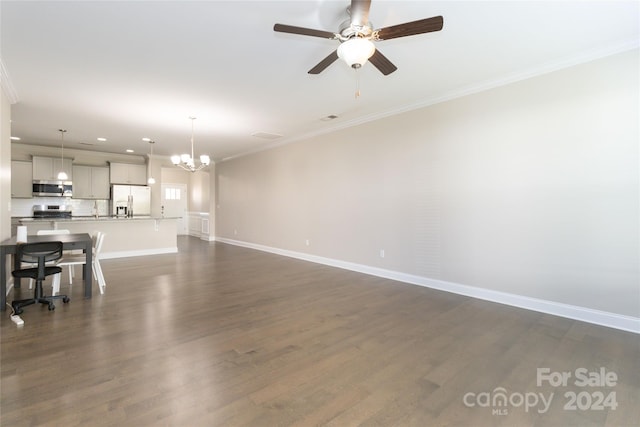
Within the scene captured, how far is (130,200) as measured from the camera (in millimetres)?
8281

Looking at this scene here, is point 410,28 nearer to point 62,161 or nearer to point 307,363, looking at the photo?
point 307,363

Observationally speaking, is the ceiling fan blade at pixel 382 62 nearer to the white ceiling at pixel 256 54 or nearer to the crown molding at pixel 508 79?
the white ceiling at pixel 256 54

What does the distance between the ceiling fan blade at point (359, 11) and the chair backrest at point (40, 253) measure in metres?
4.06

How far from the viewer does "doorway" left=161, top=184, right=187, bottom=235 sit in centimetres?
1083

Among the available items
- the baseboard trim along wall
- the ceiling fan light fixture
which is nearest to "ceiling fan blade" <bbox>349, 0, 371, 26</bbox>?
the ceiling fan light fixture

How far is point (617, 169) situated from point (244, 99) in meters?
4.61

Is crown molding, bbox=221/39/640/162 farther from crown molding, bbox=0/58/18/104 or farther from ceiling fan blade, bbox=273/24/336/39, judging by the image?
crown molding, bbox=0/58/18/104

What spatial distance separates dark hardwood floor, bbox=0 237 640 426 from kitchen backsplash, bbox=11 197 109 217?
17.2 ft

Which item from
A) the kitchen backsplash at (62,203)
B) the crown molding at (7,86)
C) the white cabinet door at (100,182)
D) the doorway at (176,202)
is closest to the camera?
the crown molding at (7,86)

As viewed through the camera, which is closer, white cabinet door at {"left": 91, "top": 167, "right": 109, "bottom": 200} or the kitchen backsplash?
the kitchen backsplash

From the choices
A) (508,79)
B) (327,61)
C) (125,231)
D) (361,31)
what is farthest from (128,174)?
(508,79)

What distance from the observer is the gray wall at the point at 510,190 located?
2.96 meters

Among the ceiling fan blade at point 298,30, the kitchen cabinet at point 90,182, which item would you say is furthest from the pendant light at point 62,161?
the ceiling fan blade at point 298,30

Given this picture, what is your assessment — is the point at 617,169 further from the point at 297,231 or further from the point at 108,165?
the point at 108,165
